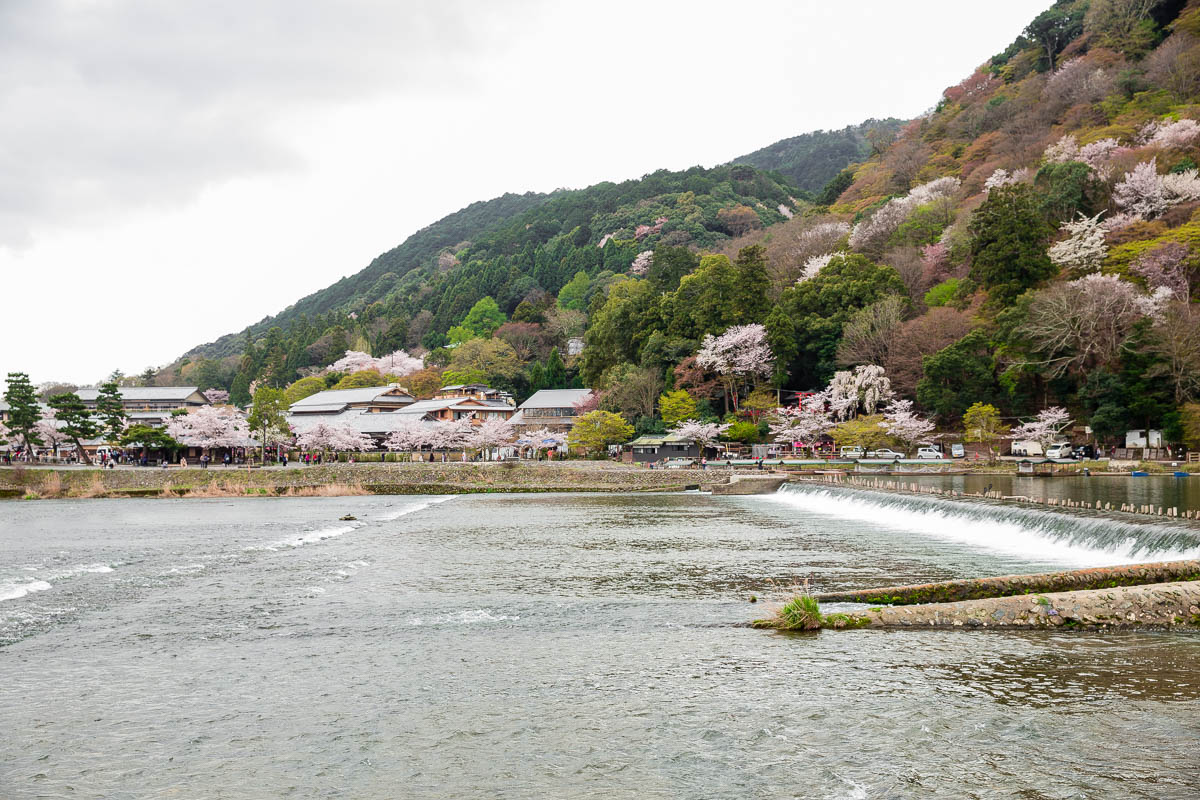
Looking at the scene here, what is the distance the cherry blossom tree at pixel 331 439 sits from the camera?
63.2m

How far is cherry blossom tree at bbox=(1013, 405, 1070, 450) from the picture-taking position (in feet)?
144

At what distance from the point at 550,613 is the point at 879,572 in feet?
22.6

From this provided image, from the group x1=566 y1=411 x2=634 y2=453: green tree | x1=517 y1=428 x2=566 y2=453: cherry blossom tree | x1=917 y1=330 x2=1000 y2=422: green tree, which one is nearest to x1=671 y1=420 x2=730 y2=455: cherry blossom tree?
x1=566 y1=411 x2=634 y2=453: green tree

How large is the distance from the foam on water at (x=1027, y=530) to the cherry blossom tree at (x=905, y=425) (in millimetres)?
18213

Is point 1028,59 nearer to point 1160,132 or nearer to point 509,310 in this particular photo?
point 1160,132

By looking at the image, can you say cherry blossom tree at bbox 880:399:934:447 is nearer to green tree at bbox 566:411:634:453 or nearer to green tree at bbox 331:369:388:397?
green tree at bbox 566:411:634:453

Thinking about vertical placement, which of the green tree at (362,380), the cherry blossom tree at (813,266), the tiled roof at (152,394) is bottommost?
the tiled roof at (152,394)

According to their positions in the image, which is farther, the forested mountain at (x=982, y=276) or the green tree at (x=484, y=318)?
the green tree at (x=484, y=318)

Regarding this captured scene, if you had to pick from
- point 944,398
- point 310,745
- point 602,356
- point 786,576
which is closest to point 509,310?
point 602,356

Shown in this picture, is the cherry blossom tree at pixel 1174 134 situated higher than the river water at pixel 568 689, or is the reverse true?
the cherry blossom tree at pixel 1174 134

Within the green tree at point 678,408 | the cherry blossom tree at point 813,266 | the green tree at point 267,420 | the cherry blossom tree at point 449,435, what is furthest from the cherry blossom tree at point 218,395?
the cherry blossom tree at point 813,266

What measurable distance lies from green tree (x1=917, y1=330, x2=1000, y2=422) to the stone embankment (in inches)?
1500

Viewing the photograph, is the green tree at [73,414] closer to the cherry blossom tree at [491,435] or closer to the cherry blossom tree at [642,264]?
the cherry blossom tree at [491,435]

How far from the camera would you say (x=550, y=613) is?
12891 millimetres
